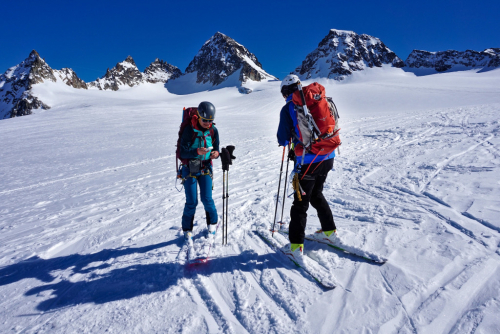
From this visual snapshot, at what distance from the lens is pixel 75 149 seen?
40.9ft

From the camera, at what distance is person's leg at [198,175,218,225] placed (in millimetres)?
3809

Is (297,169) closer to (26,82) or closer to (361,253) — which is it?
(361,253)

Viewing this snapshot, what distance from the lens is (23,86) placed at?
95.7 meters

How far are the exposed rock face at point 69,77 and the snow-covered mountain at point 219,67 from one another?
37.7m

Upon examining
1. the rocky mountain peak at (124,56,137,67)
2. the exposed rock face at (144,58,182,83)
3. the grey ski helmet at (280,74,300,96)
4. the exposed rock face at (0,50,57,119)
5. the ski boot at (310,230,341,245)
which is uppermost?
the rocky mountain peak at (124,56,137,67)

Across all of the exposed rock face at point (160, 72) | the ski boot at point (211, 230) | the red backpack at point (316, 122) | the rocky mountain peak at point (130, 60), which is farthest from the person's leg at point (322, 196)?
the rocky mountain peak at point (130, 60)

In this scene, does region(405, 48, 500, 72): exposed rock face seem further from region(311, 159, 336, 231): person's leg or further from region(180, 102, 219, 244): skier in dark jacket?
region(180, 102, 219, 244): skier in dark jacket

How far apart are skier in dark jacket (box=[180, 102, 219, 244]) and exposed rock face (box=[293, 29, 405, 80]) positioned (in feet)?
306

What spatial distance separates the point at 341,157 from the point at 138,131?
14611 mm

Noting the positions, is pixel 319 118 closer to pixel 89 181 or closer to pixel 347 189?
pixel 347 189

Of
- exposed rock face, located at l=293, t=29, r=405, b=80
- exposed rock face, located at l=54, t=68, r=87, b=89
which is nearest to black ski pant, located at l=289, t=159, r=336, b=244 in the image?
exposed rock face, located at l=293, t=29, r=405, b=80

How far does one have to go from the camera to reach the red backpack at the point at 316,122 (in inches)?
111

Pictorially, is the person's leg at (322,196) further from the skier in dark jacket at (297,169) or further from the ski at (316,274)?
the ski at (316,274)

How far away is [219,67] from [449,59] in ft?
301
